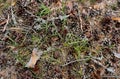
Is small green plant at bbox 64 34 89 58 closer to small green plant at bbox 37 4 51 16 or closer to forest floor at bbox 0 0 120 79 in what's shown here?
forest floor at bbox 0 0 120 79

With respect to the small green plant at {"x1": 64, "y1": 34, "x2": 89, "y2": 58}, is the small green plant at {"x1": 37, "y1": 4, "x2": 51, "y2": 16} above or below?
above

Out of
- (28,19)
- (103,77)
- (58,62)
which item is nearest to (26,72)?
(58,62)

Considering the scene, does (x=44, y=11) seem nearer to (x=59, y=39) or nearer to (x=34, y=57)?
(x=59, y=39)

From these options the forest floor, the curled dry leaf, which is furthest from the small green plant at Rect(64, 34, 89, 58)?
the curled dry leaf

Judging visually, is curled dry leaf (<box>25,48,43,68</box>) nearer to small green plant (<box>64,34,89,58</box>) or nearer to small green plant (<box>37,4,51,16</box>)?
small green plant (<box>64,34,89,58</box>)

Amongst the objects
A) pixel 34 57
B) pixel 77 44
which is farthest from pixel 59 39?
pixel 34 57

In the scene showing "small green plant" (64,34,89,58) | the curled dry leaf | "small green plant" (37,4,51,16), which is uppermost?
"small green plant" (37,4,51,16)

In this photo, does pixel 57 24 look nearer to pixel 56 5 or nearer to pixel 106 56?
pixel 56 5

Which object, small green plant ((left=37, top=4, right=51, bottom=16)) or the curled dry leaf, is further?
small green plant ((left=37, top=4, right=51, bottom=16))

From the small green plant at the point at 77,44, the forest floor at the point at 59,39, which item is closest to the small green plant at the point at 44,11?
the forest floor at the point at 59,39
